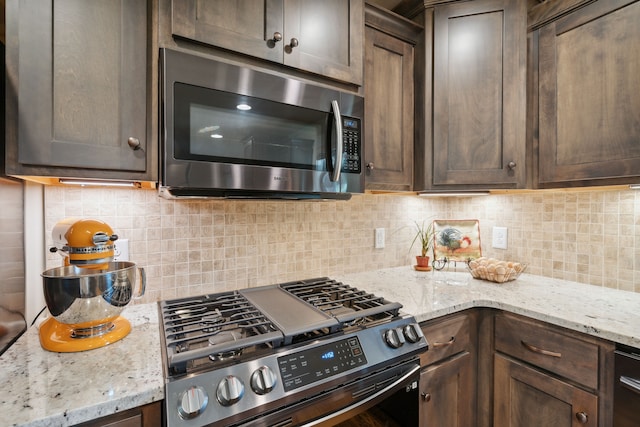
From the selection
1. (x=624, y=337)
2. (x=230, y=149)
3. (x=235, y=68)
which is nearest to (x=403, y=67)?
(x=235, y=68)

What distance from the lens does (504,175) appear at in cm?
150

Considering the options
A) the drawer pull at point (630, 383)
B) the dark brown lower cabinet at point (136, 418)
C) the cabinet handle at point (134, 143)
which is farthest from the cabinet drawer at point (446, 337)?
the cabinet handle at point (134, 143)

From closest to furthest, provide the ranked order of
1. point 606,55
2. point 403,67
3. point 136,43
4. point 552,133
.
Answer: point 136,43 < point 606,55 < point 552,133 < point 403,67

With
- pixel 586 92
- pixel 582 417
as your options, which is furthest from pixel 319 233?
pixel 586 92

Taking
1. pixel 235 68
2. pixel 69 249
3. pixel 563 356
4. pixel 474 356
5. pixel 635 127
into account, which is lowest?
pixel 474 356

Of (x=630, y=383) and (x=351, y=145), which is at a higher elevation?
(x=351, y=145)

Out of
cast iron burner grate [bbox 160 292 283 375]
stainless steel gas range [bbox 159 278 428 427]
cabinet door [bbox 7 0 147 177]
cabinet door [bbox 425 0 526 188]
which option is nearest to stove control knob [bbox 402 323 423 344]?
stainless steel gas range [bbox 159 278 428 427]

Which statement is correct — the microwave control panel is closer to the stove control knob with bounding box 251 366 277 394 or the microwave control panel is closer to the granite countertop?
the granite countertop

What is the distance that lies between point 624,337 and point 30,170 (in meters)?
1.81

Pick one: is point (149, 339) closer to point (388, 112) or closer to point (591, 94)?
point (388, 112)

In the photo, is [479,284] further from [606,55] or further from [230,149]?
[230,149]

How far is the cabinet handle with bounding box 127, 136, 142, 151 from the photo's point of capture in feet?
3.04

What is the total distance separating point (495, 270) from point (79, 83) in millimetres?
1837

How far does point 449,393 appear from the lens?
1258mm
